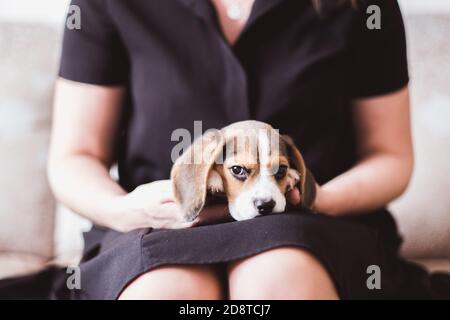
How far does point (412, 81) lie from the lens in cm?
105

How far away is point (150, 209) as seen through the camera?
62 cm

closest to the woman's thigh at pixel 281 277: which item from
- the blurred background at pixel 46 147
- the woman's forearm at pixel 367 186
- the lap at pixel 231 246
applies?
the lap at pixel 231 246

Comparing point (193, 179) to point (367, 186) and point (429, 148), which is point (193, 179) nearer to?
point (367, 186)

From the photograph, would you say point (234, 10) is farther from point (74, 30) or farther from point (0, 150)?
point (0, 150)

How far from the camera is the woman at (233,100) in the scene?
695 millimetres

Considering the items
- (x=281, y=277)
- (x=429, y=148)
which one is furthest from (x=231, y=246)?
(x=429, y=148)

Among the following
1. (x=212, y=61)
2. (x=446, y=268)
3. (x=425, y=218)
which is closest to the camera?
(x=212, y=61)

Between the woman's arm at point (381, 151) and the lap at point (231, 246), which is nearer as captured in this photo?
the lap at point (231, 246)

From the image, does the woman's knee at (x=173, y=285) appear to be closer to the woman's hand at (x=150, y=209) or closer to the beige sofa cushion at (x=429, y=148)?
the woman's hand at (x=150, y=209)

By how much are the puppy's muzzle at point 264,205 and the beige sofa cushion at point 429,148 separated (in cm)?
51

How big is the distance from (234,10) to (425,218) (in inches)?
20.1

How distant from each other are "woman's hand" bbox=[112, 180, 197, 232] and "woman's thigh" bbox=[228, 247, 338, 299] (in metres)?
0.08

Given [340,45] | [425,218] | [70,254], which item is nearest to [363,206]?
[340,45]

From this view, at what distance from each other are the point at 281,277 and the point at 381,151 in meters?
0.32
